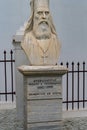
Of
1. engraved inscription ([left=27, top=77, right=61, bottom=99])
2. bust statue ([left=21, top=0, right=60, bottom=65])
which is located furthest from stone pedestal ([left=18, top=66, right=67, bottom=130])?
bust statue ([left=21, top=0, right=60, bottom=65])

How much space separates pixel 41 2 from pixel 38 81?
1.22m

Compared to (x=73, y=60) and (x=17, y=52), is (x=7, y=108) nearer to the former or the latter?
(x=17, y=52)

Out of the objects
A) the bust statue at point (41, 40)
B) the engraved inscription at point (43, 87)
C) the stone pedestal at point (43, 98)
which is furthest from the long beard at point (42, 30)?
the engraved inscription at point (43, 87)

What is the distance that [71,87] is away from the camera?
738 cm

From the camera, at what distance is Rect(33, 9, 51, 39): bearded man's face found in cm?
437

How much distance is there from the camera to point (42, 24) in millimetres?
4391

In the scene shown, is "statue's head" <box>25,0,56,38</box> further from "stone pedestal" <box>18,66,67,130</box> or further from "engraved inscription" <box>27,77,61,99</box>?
"engraved inscription" <box>27,77,61,99</box>

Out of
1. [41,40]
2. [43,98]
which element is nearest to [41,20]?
[41,40]

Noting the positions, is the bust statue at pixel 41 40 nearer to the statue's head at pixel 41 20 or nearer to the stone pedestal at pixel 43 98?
the statue's head at pixel 41 20

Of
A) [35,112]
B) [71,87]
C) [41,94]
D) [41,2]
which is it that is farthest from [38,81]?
[71,87]

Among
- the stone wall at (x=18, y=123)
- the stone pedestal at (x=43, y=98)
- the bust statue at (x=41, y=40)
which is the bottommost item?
the stone wall at (x=18, y=123)

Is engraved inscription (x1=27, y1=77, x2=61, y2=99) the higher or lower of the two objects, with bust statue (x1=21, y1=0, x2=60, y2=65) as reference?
lower

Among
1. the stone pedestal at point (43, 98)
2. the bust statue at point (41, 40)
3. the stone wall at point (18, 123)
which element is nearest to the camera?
the stone pedestal at point (43, 98)

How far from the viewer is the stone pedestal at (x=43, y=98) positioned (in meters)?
4.25
